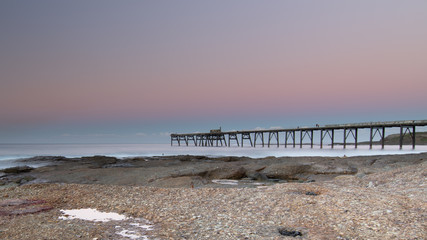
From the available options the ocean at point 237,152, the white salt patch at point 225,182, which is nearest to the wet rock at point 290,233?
the white salt patch at point 225,182

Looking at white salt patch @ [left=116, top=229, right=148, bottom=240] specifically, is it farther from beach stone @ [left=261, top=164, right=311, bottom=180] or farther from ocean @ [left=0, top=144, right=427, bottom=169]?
ocean @ [left=0, top=144, right=427, bottom=169]

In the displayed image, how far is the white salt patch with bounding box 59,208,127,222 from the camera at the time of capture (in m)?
7.84

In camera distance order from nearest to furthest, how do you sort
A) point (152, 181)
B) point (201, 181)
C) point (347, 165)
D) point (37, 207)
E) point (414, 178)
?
point (37, 207), point (414, 178), point (201, 181), point (152, 181), point (347, 165)

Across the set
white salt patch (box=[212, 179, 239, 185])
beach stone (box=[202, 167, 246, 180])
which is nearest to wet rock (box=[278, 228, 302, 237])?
white salt patch (box=[212, 179, 239, 185])

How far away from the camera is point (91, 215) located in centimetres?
818

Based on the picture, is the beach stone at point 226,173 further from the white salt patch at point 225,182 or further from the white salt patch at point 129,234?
the white salt patch at point 129,234

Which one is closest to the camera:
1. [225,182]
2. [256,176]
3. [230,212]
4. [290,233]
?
[290,233]

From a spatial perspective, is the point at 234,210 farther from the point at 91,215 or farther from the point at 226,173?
the point at 226,173

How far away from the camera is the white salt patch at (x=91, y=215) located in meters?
7.84

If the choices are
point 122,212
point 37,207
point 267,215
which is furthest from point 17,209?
point 267,215

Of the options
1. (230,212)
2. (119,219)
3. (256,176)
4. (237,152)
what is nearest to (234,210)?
(230,212)

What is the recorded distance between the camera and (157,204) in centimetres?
906

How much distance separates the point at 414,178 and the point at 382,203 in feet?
16.6

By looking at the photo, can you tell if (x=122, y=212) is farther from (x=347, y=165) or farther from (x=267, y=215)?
(x=347, y=165)
